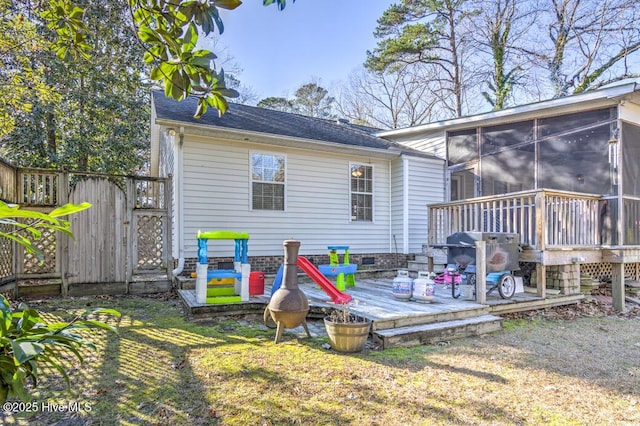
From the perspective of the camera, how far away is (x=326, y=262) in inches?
364

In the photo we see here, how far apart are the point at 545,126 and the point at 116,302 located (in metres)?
9.63

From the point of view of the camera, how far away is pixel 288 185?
8773 mm

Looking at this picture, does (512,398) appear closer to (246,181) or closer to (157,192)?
(246,181)

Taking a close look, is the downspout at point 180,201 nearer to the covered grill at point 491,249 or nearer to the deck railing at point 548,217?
the covered grill at point 491,249

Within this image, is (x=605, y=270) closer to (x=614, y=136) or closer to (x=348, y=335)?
(x=614, y=136)

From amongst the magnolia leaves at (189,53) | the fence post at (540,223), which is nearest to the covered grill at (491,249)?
the fence post at (540,223)

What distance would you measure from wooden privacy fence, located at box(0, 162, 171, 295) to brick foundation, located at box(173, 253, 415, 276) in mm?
583

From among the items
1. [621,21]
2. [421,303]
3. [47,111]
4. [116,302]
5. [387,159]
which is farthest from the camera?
[621,21]

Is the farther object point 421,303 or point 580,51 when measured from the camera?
point 580,51

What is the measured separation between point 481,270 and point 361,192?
4.42 metres

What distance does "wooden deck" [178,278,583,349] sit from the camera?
4.64 meters

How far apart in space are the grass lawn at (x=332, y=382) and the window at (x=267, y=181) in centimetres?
392

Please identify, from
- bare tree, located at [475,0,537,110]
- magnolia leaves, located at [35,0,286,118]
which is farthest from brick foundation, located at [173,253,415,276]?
bare tree, located at [475,0,537,110]

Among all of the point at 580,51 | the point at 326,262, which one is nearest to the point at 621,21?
the point at 580,51
